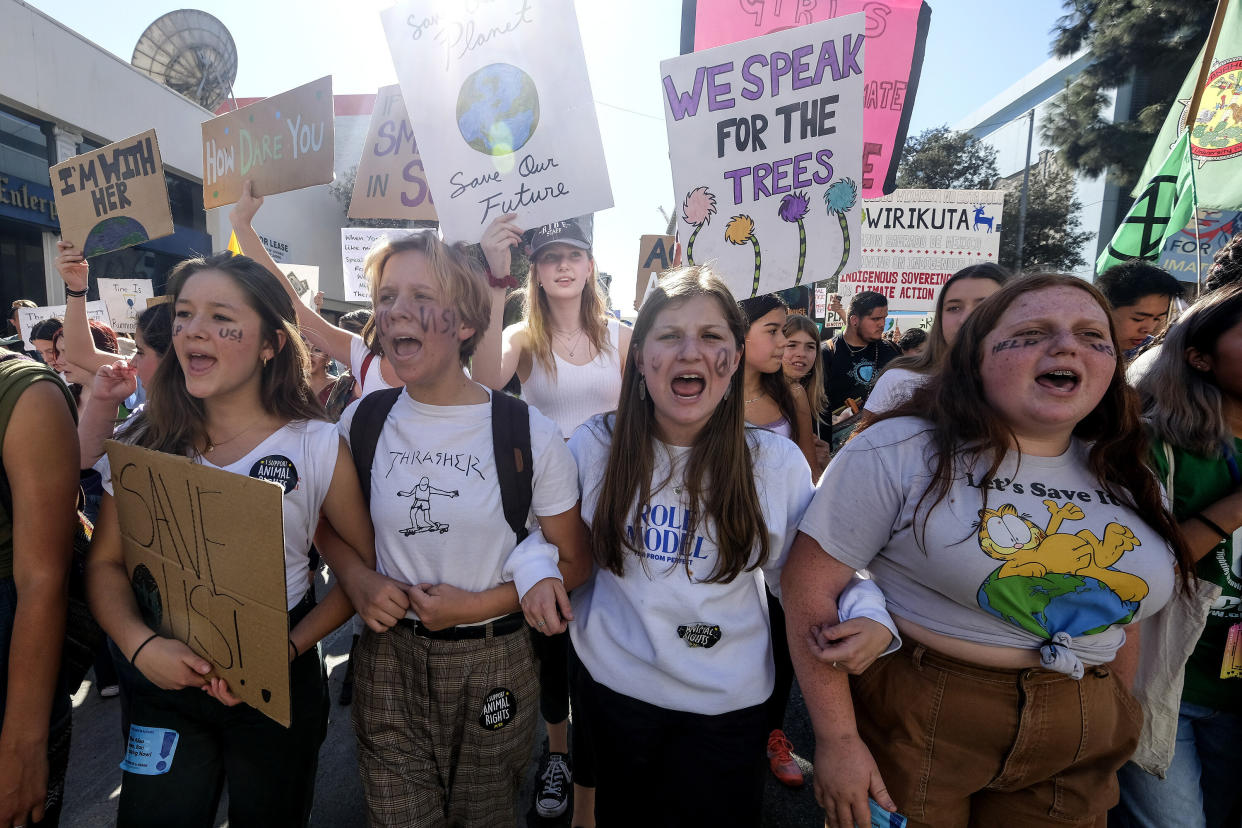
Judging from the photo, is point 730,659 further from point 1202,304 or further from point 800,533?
point 1202,304

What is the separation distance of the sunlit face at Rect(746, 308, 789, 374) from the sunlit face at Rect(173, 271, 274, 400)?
2.00 meters

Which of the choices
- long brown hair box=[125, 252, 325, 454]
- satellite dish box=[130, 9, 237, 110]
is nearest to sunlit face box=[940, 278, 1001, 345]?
long brown hair box=[125, 252, 325, 454]

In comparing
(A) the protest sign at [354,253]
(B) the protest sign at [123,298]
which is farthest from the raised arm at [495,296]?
(B) the protest sign at [123,298]

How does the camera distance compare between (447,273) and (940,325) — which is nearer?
(447,273)

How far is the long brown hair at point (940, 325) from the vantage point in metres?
2.81

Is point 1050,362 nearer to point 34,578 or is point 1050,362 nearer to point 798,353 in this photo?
point 798,353

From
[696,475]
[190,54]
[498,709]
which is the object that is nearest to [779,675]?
[696,475]

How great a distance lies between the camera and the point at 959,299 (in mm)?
2816

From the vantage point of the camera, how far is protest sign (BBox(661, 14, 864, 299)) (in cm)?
257

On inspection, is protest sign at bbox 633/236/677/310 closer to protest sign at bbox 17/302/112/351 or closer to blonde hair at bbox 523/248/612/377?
blonde hair at bbox 523/248/612/377

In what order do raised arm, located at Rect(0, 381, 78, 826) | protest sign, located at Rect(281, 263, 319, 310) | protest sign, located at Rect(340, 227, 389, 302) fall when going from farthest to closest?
protest sign, located at Rect(340, 227, 389, 302) → protest sign, located at Rect(281, 263, 319, 310) → raised arm, located at Rect(0, 381, 78, 826)

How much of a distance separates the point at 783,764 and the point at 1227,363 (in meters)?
2.26

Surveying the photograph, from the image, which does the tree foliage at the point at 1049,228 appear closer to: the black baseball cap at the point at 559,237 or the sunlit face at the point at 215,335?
the black baseball cap at the point at 559,237

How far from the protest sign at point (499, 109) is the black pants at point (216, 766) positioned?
1887mm
